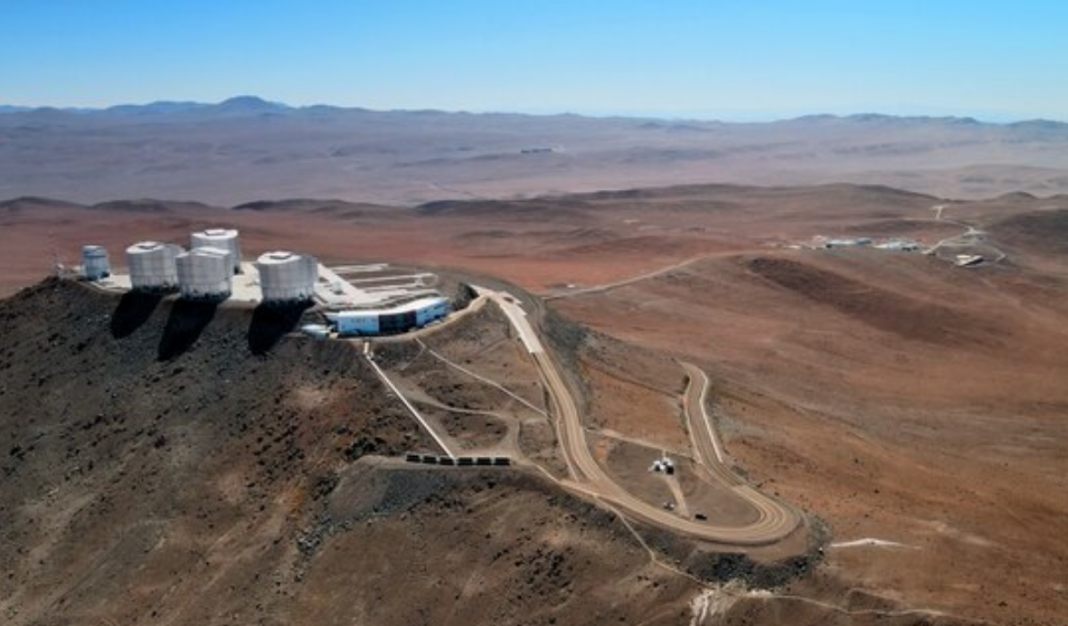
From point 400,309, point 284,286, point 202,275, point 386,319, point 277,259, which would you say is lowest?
point 386,319

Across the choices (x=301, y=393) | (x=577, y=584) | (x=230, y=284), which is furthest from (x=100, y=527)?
(x=577, y=584)

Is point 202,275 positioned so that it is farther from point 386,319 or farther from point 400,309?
point 400,309

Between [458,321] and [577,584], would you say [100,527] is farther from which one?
[577,584]

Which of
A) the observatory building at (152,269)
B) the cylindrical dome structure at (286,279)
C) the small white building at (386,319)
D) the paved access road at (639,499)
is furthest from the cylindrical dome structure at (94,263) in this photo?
the paved access road at (639,499)

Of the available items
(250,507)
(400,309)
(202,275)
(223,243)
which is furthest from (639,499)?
(223,243)

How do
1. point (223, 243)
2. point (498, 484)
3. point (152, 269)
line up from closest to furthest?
point (498, 484) → point (152, 269) → point (223, 243)

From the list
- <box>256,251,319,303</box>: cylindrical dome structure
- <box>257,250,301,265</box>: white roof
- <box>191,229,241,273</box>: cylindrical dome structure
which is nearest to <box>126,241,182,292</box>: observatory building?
<box>191,229,241,273</box>: cylindrical dome structure

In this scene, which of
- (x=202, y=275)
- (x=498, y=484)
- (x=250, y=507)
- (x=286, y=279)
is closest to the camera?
(x=498, y=484)

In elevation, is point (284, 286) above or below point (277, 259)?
below
